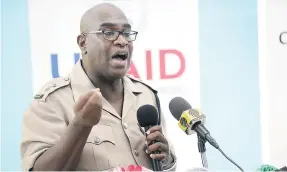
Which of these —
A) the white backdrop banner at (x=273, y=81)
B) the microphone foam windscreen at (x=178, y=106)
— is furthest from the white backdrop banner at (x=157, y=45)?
the microphone foam windscreen at (x=178, y=106)

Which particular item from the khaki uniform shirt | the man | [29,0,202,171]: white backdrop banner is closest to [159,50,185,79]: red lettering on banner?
[29,0,202,171]: white backdrop banner

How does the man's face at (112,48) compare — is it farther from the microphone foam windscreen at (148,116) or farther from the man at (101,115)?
the microphone foam windscreen at (148,116)

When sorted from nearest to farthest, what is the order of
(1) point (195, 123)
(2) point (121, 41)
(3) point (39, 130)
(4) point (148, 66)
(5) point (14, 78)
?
(1) point (195, 123) < (3) point (39, 130) < (2) point (121, 41) < (5) point (14, 78) < (4) point (148, 66)

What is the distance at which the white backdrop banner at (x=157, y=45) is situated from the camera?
165 cm

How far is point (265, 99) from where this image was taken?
175cm

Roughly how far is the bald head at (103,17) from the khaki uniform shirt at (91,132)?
0.51 feet

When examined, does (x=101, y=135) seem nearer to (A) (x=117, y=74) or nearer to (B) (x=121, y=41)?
(A) (x=117, y=74)

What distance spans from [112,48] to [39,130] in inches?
14.4

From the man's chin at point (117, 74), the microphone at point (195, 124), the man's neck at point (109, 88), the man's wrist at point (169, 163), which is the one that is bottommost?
the man's wrist at point (169, 163)

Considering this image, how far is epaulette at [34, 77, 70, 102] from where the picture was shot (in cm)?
127

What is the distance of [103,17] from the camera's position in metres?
1.36

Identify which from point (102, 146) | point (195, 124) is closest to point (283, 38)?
point (195, 124)

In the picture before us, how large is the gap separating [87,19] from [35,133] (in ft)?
1.51

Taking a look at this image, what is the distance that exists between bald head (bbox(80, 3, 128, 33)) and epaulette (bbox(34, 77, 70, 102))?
21 cm
